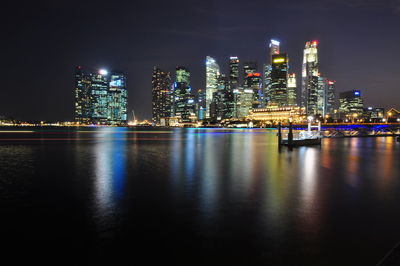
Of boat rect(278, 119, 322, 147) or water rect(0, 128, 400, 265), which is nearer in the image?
water rect(0, 128, 400, 265)

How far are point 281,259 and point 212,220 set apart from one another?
340cm

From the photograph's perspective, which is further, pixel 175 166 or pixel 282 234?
pixel 175 166

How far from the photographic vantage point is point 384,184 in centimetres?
1745

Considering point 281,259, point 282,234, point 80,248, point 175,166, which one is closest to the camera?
point 281,259

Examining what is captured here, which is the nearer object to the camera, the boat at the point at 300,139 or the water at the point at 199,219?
the water at the point at 199,219

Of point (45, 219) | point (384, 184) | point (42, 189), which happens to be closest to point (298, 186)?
point (384, 184)

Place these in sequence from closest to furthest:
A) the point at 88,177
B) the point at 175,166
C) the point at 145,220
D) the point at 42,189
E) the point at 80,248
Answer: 1. the point at 80,248
2. the point at 145,220
3. the point at 42,189
4. the point at 88,177
5. the point at 175,166

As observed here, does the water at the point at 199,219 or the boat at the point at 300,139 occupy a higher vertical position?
the boat at the point at 300,139

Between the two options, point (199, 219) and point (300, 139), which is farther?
point (300, 139)

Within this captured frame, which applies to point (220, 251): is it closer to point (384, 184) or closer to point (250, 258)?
point (250, 258)

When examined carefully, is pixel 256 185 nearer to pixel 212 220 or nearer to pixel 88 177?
pixel 212 220

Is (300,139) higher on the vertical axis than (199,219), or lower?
higher

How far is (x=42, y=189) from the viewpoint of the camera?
612 inches

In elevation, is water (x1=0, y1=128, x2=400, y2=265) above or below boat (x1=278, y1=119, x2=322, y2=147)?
below
